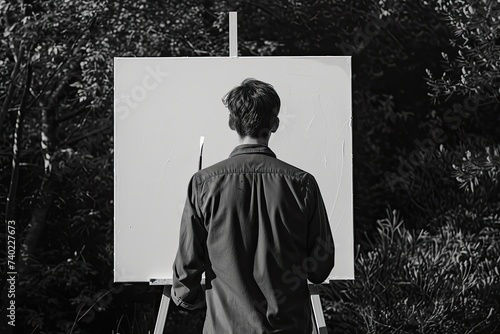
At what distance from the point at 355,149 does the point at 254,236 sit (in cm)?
300

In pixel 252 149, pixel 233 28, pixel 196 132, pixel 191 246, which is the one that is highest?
pixel 233 28

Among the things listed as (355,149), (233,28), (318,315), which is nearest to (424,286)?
(355,149)

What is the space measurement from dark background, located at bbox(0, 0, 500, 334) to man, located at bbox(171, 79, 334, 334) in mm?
2303

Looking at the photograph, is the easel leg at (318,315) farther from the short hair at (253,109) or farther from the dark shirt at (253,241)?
the short hair at (253,109)

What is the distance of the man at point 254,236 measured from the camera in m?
1.87

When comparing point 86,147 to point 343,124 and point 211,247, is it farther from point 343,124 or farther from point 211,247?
point 211,247

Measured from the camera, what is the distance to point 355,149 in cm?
481

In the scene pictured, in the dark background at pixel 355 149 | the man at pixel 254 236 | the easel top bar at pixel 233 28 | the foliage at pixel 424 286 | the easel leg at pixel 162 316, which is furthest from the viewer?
the dark background at pixel 355 149

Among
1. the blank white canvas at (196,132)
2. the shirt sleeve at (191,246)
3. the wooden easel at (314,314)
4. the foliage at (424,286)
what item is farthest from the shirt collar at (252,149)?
the foliage at (424,286)

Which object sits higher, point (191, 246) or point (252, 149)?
point (252, 149)

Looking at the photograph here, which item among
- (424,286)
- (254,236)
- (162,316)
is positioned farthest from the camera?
(424,286)

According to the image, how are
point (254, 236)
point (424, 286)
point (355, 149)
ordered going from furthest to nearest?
point (355, 149), point (424, 286), point (254, 236)

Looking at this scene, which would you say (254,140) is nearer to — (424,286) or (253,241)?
(253,241)

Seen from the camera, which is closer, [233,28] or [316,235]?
[316,235]
